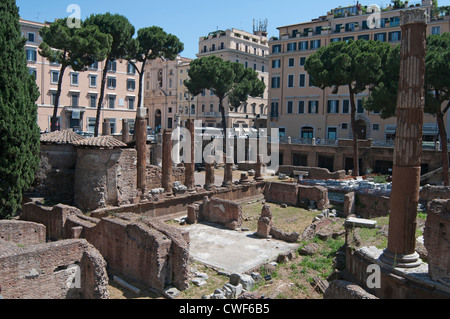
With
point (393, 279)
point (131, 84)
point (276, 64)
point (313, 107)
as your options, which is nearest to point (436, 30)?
point (313, 107)

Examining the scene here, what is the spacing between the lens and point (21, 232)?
1173cm

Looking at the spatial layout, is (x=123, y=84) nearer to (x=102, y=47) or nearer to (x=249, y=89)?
(x=249, y=89)

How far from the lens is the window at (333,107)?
36844 millimetres

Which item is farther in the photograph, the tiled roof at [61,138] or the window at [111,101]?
the window at [111,101]

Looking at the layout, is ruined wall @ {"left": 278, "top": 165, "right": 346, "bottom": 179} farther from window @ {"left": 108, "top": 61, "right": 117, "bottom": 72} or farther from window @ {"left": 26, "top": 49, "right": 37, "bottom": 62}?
window @ {"left": 26, "top": 49, "right": 37, "bottom": 62}

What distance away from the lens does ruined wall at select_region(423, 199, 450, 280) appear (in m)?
8.91

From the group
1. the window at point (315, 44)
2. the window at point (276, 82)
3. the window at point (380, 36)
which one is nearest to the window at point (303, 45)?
the window at point (315, 44)

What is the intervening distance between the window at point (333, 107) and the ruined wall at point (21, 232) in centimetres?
3008

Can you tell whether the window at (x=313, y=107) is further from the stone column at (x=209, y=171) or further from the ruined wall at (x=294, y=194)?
the stone column at (x=209, y=171)

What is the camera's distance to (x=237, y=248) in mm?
14094

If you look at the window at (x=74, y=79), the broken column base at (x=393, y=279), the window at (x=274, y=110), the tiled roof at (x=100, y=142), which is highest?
the window at (x=74, y=79)

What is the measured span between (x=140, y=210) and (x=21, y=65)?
7114 mm

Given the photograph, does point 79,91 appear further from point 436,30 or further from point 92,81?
point 436,30
